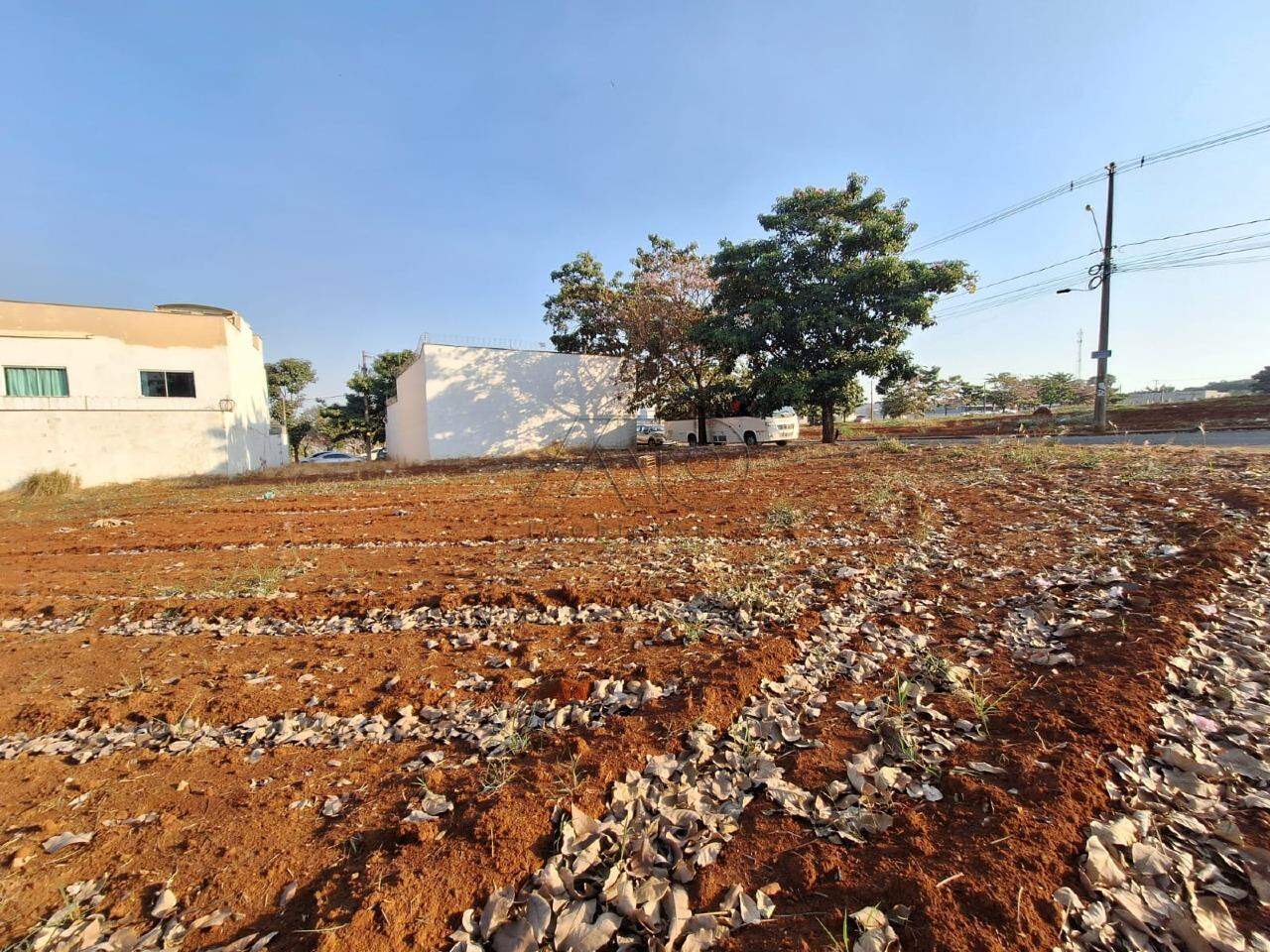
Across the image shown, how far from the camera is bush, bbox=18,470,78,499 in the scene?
50.6 feet

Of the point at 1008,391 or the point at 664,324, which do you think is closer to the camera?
the point at 664,324

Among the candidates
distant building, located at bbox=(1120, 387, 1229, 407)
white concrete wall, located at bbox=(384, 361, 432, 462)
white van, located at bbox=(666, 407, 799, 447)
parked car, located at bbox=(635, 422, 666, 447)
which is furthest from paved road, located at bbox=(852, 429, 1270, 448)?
distant building, located at bbox=(1120, 387, 1229, 407)

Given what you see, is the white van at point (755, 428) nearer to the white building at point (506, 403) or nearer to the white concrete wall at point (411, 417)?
the white building at point (506, 403)

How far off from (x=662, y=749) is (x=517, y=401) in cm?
2248

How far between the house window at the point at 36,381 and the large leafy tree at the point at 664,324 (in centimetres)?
1851

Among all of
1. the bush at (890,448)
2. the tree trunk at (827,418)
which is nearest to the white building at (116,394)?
the tree trunk at (827,418)

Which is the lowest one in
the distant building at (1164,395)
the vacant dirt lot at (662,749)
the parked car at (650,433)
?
the vacant dirt lot at (662,749)

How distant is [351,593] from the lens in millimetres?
4676

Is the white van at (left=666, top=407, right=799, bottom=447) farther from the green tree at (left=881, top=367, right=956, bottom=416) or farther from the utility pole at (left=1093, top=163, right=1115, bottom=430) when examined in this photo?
the green tree at (left=881, top=367, right=956, bottom=416)

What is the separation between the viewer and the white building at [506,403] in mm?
22141

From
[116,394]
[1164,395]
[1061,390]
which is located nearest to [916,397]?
[1061,390]

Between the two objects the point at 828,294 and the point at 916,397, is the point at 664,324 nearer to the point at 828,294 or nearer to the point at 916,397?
the point at 828,294

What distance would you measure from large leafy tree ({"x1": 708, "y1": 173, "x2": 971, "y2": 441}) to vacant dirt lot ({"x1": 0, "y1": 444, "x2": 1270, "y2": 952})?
33.5 feet

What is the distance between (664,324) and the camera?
20.4 meters
